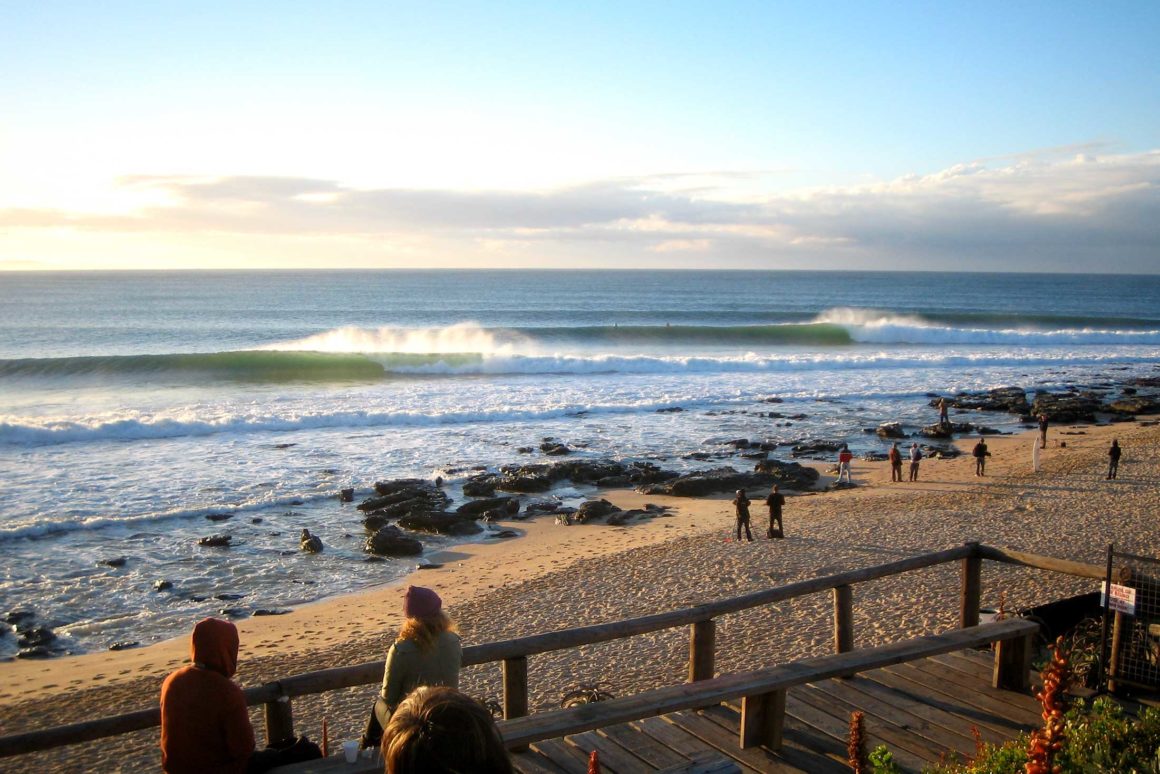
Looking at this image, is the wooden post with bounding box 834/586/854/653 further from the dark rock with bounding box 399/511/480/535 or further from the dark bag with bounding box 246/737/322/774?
the dark rock with bounding box 399/511/480/535

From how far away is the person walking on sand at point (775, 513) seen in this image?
16.3 metres

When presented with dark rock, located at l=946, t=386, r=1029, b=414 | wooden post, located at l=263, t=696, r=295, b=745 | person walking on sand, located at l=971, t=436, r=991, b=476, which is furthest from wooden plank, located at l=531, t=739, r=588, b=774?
dark rock, located at l=946, t=386, r=1029, b=414

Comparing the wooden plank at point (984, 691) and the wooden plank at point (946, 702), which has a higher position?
the wooden plank at point (946, 702)

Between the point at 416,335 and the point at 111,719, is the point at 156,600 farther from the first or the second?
the point at 416,335

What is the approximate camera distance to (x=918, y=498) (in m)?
19.6

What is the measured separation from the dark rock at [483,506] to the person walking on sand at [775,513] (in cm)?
537

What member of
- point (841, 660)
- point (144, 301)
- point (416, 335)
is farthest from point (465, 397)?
point (144, 301)

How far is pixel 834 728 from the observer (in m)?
5.29

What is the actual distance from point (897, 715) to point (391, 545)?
12.0 meters

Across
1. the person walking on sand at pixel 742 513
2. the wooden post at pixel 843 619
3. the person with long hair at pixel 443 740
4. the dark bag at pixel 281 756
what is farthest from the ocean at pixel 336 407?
the person with long hair at pixel 443 740

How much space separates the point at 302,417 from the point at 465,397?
7046 mm

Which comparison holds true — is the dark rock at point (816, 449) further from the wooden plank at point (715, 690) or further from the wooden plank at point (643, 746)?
the wooden plank at point (643, 746)

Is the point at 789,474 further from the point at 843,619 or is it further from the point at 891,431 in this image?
the point at 843,619

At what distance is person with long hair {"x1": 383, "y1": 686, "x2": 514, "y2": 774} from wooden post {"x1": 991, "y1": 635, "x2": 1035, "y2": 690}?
4992mm
